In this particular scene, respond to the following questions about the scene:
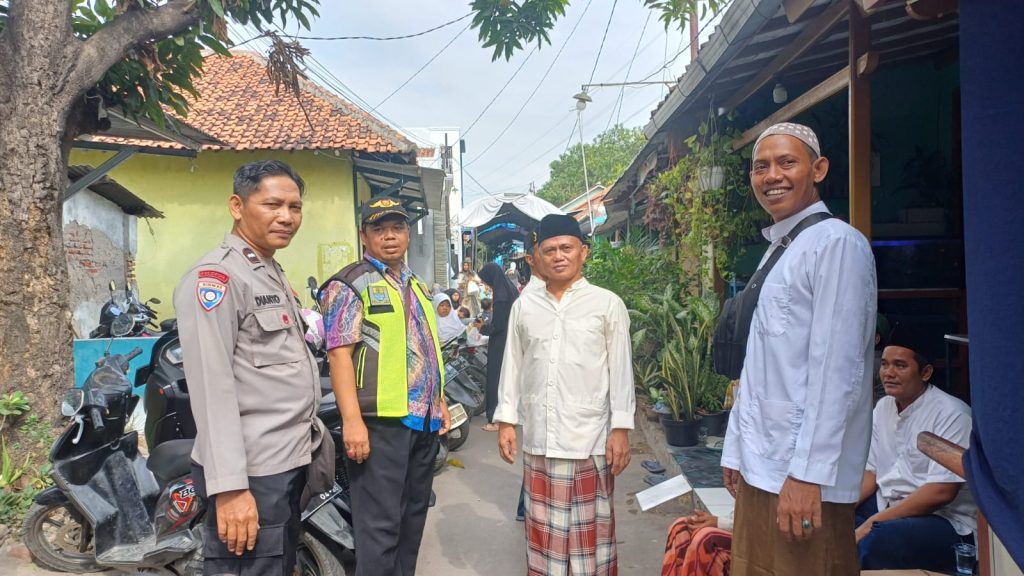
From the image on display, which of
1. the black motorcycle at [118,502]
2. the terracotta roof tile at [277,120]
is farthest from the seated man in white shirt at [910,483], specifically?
the terracotta roof tile at [277,120]

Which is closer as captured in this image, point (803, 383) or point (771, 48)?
point (803, 383)

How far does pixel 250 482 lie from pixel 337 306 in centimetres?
85

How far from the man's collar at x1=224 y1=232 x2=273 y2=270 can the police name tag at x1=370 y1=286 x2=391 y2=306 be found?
60 centimetres

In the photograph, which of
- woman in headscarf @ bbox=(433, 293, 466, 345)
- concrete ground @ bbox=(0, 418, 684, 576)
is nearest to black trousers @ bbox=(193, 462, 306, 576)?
concrete ground @ bbox=(0, 418, 684, 576)

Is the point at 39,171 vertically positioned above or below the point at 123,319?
above

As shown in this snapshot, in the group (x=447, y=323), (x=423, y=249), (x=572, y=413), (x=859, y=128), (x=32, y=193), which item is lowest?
(x=572, y=413)

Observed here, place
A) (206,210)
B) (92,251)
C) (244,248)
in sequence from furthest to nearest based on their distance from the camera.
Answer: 1. (206,210)
2. (92,251)
3. (244,248)

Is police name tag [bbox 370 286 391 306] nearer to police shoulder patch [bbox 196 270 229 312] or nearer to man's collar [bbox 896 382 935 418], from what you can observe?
police shoulder patch [bbox 196 270 229 312]

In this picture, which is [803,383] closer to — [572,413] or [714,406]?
[572,413]

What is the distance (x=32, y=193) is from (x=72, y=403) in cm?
163

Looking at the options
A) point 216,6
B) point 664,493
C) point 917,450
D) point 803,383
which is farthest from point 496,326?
point 803,383

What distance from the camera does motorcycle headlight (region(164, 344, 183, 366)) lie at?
3.63m

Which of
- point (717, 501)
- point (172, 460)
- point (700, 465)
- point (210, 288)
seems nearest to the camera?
point (210, 288)

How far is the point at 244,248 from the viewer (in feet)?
6.75
